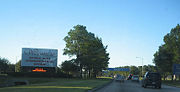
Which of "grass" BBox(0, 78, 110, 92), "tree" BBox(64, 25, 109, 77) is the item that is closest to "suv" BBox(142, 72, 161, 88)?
"grass" BBox(0, 78, 110, 92)

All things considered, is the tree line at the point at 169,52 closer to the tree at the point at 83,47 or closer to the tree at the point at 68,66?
the tree at the point at 83,47

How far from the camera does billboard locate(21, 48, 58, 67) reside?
5553cm

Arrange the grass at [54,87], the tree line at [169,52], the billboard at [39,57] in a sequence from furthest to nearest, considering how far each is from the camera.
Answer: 1. the tree line at [169,52]
2. the billboard at [39,57]
3. the grass at [54,87]

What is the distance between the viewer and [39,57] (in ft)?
185

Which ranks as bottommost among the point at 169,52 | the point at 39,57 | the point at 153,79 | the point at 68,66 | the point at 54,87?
the point at 54,87

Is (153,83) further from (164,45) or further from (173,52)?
(164,45)

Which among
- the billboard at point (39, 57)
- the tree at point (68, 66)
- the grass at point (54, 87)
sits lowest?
the grass at point (54, 87)

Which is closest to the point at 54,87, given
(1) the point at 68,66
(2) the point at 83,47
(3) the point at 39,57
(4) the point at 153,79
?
(4) the point at 153,79

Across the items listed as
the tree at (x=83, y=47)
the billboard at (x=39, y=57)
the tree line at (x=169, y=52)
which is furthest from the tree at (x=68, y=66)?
the tree line at (x=169, y=52)

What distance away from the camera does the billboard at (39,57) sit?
5553cm

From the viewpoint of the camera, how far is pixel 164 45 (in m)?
65.4

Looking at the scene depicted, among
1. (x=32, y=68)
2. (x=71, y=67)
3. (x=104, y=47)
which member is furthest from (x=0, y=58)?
(x=104, y=47)

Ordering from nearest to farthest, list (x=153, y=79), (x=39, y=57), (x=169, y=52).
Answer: (x=153, y=79) < (x=39, y=57) < (x=169, y=52)

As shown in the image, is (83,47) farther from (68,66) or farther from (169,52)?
(169,52)
